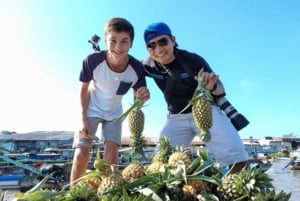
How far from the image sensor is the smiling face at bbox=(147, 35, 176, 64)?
10.2 ft

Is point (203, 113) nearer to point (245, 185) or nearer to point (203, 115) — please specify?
point (203, 115)

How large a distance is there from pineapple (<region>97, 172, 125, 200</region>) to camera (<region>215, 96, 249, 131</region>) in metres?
1.87

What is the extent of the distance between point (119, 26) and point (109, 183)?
210 cm

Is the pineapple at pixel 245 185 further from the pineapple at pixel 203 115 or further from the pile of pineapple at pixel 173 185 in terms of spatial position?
the pineapple at pixel 203 115

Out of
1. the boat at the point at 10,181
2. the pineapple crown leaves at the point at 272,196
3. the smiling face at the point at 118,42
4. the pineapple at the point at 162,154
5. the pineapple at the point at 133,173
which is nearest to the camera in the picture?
the pineapple crown leaves at the point at 272,196

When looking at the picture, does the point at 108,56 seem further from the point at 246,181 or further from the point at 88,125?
the point at 246,181

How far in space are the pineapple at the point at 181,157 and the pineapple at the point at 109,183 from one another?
0.28 meters

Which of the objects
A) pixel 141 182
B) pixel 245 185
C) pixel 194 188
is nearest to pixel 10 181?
pixel 141 182

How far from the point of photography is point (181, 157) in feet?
5.46

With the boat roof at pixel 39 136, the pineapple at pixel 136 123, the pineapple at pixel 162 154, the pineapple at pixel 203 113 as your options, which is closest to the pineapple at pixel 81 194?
the pineapple at pixel 162 154

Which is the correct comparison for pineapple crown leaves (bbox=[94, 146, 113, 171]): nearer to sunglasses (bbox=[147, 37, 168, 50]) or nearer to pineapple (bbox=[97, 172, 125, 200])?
pineapple (bbox=[97, 172, 125, 200])

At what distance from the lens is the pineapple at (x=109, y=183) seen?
1.48m

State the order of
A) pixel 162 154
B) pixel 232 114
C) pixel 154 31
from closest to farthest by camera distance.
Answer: pixel 162 154, pixel 154 31, pixel 232 114

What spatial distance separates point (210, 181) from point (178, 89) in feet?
6.88
